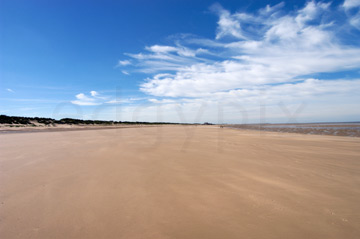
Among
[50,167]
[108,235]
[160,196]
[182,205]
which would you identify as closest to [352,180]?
[182,205]

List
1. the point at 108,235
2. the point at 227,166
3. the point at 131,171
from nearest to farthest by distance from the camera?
the point at 108,235
the point at 131,171
the point at 227,166

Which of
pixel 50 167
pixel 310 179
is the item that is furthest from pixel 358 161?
pixel 50 167

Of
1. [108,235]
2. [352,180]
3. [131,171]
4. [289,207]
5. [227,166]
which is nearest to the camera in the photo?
[108,235]

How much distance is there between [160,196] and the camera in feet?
11.3

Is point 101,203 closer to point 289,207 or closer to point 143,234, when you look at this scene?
point 143,234

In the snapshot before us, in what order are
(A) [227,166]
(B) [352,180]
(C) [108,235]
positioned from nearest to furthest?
(C) [108,235]
(B) [352,180]
(A) [227,166]

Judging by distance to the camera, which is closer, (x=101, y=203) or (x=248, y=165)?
(x=101, y=203)

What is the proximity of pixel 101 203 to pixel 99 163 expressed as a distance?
2825mm

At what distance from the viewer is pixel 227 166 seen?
217 inches

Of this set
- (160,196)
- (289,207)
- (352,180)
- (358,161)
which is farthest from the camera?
(358,161)

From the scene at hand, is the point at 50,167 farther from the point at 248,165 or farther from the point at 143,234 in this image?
the point at 248,165

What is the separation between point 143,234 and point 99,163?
3.90m

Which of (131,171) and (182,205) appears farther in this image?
(131,171)

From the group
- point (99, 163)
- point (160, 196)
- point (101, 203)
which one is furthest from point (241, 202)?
point (99, 163)
